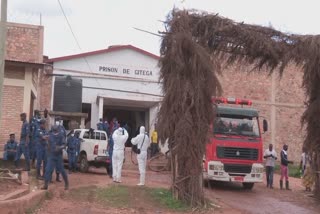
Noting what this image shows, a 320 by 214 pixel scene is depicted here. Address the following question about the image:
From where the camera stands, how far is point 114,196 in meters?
14.7

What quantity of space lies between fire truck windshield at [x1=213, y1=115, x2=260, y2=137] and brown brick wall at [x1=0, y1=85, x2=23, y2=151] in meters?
7.96

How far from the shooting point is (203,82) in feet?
48.5

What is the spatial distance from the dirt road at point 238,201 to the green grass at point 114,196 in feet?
1.49

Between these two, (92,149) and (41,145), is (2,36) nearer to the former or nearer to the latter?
(41,145)

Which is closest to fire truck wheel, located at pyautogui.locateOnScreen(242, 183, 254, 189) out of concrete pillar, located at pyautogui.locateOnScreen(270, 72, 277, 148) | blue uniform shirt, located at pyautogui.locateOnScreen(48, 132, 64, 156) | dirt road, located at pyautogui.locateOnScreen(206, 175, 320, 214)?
dirt road, located at pyautogui.locateOnScreen(206, 175, 320, 214)

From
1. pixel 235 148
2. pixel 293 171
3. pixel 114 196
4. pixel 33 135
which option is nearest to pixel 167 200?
pixel 114 196

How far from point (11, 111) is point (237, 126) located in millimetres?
8904

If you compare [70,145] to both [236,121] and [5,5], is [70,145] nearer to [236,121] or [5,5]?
[236,121]

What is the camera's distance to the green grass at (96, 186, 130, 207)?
46.1ft

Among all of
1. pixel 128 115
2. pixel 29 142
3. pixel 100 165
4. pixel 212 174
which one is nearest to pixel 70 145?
pixel 100 165

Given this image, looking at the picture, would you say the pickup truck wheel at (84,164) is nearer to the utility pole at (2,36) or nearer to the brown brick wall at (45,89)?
the utility pole at (2,36)

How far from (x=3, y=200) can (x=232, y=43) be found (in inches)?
343

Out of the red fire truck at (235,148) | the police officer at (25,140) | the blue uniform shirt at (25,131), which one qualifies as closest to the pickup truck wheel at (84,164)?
the police officer at (25,140)

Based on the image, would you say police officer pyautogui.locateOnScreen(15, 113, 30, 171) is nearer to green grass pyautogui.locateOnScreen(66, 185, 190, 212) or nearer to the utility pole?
green grass pyautogui.locateOnScreen(66, 185, 190, 212)
